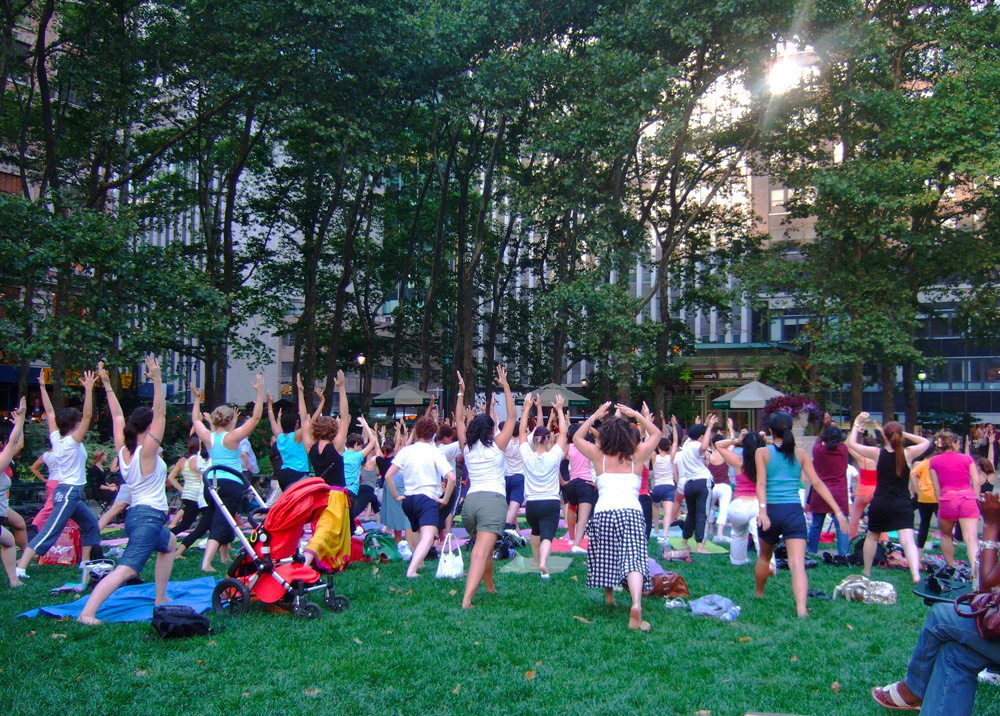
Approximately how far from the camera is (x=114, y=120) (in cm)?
1820

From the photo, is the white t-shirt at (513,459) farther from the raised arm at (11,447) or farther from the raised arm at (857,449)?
the raised arm at (11,447)

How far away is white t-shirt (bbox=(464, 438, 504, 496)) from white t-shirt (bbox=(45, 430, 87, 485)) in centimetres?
400

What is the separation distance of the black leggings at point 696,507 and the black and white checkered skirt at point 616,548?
13.0 ft

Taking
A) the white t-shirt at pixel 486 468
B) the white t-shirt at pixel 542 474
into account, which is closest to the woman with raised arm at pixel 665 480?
the white t-shirt at pixel 542 474

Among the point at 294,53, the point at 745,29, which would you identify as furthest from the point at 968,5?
the point at 294,53

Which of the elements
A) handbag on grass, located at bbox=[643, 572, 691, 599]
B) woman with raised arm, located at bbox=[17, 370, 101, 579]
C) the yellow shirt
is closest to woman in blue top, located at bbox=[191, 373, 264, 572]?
woman with raised arm, located at bbox=[17, 370, 101, 579]

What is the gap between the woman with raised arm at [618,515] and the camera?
6625mm

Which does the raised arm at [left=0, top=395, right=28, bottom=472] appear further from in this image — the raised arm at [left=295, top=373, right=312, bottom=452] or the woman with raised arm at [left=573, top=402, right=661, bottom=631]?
the woman with raised arm at [left=573, top=402, right=661, bottom=631]

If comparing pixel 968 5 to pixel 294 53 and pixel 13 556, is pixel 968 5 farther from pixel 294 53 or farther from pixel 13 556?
pixel 13 556

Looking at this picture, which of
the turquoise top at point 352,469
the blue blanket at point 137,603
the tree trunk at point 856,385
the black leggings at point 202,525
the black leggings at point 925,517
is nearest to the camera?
the blue blanket at point 137,603

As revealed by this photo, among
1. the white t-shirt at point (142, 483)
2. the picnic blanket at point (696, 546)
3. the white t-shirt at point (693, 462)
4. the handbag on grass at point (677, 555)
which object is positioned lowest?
the picnic blanket at point (696, 546)

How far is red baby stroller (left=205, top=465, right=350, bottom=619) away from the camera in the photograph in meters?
6.72

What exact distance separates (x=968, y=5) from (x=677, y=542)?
58.8ft

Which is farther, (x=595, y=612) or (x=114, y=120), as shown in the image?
(x=114, y=120)
